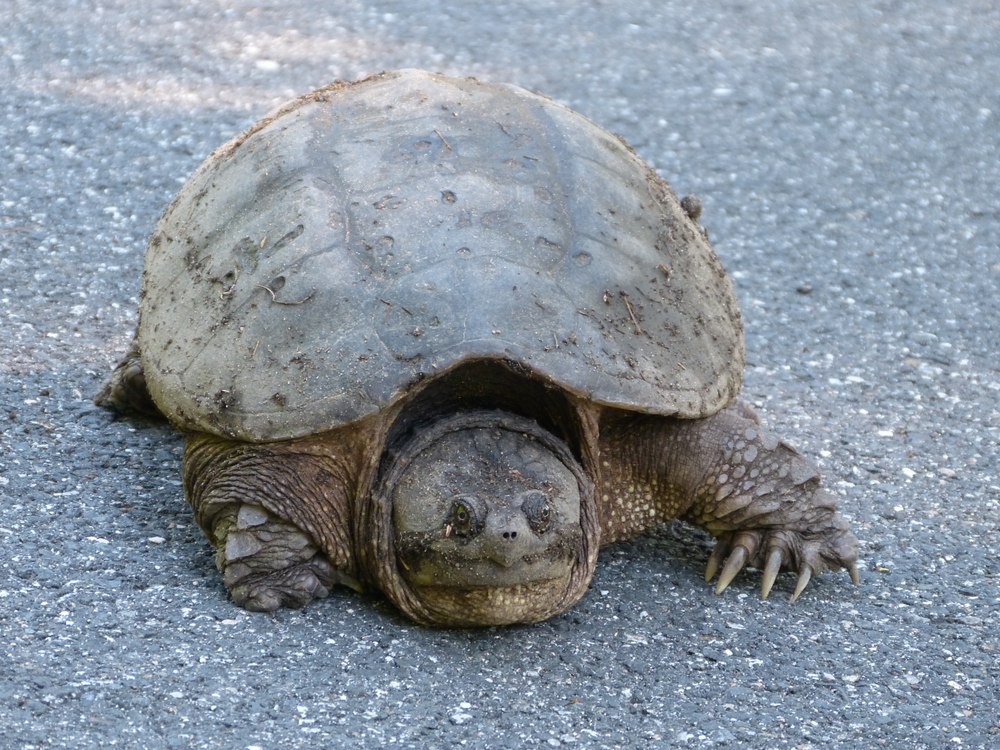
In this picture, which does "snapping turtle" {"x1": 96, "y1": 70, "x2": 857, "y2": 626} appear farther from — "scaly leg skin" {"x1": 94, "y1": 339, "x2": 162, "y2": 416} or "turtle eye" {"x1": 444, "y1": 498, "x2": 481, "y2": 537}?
"scaly leg skin" {"x1": 94, "y1": 339, "x2": 162, "y2": 416}

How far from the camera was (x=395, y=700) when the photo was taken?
2.75 m

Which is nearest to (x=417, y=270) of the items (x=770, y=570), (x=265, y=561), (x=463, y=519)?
(x=463, y=519)

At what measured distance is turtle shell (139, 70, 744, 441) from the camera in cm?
293

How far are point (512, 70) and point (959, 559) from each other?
419 centimetres

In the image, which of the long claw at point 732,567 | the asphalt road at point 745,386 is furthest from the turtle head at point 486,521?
the long claw at point 732,567

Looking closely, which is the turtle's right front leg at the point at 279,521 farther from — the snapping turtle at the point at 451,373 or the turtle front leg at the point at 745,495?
the turtle front leg at the point at 745,495

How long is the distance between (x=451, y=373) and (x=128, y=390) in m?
1.27

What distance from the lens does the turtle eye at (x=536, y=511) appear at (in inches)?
111

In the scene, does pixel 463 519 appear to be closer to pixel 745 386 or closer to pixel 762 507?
pixel 762 507

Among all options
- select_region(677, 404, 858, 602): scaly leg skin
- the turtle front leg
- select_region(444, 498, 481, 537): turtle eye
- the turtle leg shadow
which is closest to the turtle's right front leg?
the turtle leg shadow

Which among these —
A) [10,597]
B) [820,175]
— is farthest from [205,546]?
[820,175]

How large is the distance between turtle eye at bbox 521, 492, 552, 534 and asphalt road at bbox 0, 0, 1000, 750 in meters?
0.34

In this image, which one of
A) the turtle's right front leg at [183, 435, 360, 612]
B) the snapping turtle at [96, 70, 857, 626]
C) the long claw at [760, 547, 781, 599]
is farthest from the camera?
the long claw at [760, 547, 781, 599]

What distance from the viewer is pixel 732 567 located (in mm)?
3309
